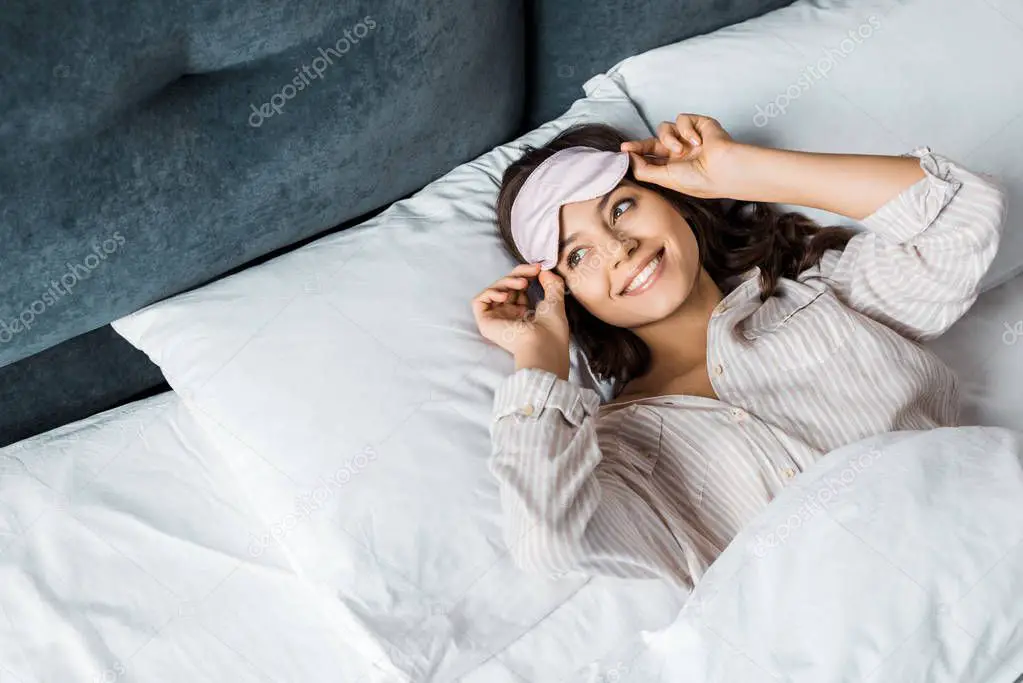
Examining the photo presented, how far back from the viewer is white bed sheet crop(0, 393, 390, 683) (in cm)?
111

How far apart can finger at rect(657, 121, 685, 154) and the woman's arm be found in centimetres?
7

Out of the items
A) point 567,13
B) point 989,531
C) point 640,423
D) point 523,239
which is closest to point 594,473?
point 640,423

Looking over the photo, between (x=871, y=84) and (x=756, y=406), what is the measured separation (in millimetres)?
566

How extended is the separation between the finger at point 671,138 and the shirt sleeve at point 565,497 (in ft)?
1.24

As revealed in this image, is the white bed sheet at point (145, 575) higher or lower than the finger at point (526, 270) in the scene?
lower

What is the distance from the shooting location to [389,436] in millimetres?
1137

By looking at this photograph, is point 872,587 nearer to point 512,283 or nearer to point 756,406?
point 756,406

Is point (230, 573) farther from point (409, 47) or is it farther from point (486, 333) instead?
point (409, 47)

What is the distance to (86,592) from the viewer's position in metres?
1.15

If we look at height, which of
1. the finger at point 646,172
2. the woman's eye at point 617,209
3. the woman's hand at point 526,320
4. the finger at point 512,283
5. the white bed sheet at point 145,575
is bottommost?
the white bed sheet at point 145,575

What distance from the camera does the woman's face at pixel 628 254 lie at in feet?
3.96

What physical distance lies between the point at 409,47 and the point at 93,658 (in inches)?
34.3

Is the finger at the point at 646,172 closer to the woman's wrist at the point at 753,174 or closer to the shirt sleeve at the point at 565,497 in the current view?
the woman's wrist at the point at 753,174

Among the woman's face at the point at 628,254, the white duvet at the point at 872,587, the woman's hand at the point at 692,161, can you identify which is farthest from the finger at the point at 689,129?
the white duvet at the point at 872,587
